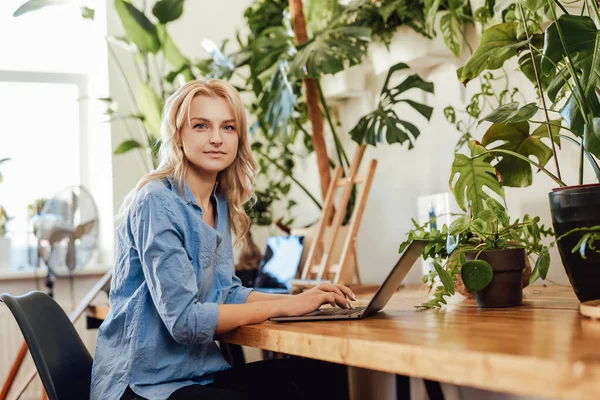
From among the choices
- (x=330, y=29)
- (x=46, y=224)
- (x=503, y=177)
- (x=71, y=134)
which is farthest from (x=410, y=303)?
(x=71, y=134)

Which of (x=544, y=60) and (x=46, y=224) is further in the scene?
(x=46, y=224)

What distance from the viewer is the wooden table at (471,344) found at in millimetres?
749

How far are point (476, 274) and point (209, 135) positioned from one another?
0.70 meters

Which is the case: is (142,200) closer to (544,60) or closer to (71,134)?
(544,60)

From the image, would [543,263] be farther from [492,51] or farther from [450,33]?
[450,33]

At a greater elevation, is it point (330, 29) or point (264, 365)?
point (330, 29)

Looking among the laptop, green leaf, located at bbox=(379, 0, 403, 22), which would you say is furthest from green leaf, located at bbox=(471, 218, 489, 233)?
green leaf, located at bbox=(379, 0, 403, 22)

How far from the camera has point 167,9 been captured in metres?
3.21

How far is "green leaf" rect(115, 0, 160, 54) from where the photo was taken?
325cm

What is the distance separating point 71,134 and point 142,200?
9.55 ft

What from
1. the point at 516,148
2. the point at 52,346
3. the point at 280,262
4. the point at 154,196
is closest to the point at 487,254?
the point at 516,148

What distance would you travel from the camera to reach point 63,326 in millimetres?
1565

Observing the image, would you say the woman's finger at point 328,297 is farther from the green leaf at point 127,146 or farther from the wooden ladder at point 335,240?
the green leaf at point 127,146

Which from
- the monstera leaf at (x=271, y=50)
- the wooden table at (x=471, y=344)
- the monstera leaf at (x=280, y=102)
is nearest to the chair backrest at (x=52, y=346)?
the wooden table at (x=471, y=344)
